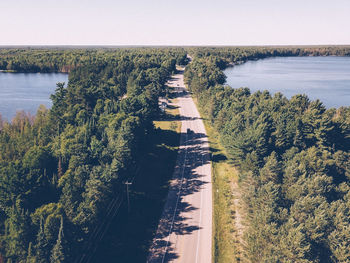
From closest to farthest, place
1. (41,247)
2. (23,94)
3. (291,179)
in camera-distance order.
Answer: (41,247)
(291,179)
(23,94)

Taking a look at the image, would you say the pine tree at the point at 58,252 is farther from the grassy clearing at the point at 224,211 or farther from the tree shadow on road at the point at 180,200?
the grassy clearing at the point at 224,211

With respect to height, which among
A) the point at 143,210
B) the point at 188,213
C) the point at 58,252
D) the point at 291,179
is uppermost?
the point at 291,179

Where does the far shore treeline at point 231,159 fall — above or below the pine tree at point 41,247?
above

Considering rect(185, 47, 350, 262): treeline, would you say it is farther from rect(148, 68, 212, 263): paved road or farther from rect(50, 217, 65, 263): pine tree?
rect(50, 217, 65, 263): pine tree

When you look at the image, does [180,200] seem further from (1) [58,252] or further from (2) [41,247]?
(2) [41,247]

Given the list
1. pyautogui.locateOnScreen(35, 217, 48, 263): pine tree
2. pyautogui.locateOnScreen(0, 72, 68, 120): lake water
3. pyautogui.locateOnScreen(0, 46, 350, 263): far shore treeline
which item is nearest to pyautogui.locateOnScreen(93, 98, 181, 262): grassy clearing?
pyautogui.locateOnScreen(0, 46, 350, 263): far shore treeline

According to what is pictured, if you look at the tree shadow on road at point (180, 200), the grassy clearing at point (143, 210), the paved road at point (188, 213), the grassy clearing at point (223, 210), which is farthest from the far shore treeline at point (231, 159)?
the tree shadow on road at point (180, 200)

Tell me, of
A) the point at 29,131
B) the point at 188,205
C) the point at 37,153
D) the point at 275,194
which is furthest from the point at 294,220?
the point at 29,131

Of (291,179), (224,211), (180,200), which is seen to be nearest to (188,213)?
(180,200)

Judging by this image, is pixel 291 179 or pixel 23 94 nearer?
pixel 291 179
